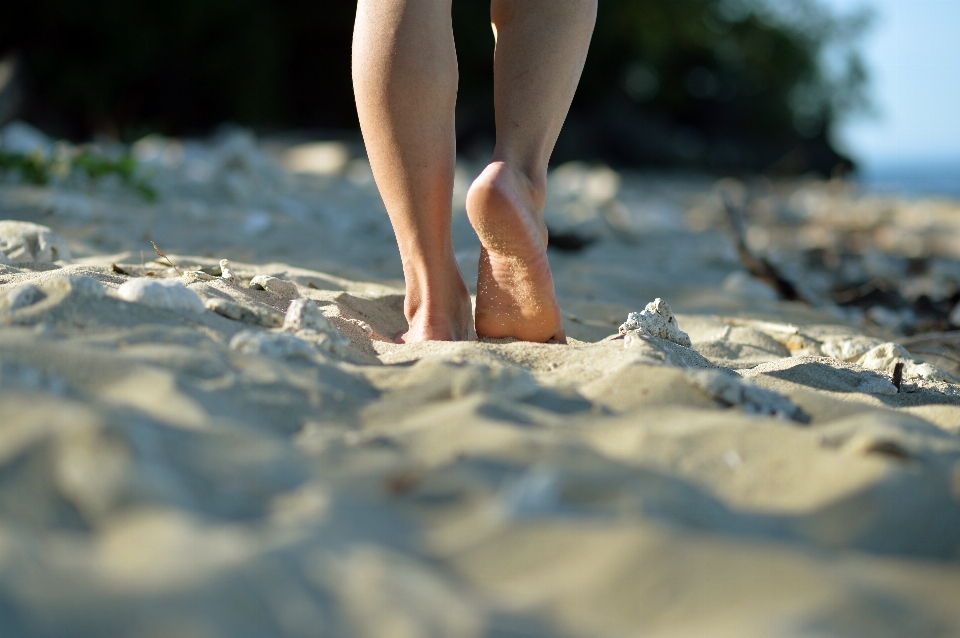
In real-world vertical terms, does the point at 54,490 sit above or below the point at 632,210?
above

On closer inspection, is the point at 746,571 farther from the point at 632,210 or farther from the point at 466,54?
the point at 466,54

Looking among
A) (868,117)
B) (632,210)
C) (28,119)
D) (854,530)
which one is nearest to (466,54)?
(28,119)

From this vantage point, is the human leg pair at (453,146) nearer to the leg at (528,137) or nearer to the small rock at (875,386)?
the leg at (528,137)

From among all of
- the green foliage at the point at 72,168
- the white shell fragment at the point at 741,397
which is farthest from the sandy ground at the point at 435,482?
the green foliage at the point at 72,168

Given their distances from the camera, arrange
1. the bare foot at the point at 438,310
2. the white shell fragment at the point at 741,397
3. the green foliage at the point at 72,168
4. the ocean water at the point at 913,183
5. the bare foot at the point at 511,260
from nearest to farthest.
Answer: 1. the white shell fragment at the point at 741,397
2. the bare foot at the point at 511,260
3. the bare foot at the point at 438,310
4. the green foliage at the point at 72,168
5. the ocean water at the point at 913,183

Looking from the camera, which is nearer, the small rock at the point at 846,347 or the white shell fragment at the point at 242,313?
the white shell fragment at the point at 242,313

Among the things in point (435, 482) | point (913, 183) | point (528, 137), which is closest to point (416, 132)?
point (528, 137)

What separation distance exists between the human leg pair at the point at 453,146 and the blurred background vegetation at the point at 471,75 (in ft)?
13.6

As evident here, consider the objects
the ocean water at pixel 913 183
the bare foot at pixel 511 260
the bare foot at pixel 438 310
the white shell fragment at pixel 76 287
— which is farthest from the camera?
the ocean water at pixel 913 183

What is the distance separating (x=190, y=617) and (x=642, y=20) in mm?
14544

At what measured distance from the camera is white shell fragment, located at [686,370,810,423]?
117cm

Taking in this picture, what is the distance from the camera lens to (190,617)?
662 mm

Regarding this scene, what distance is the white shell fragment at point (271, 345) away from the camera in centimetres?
123

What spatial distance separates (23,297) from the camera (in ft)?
4.12
